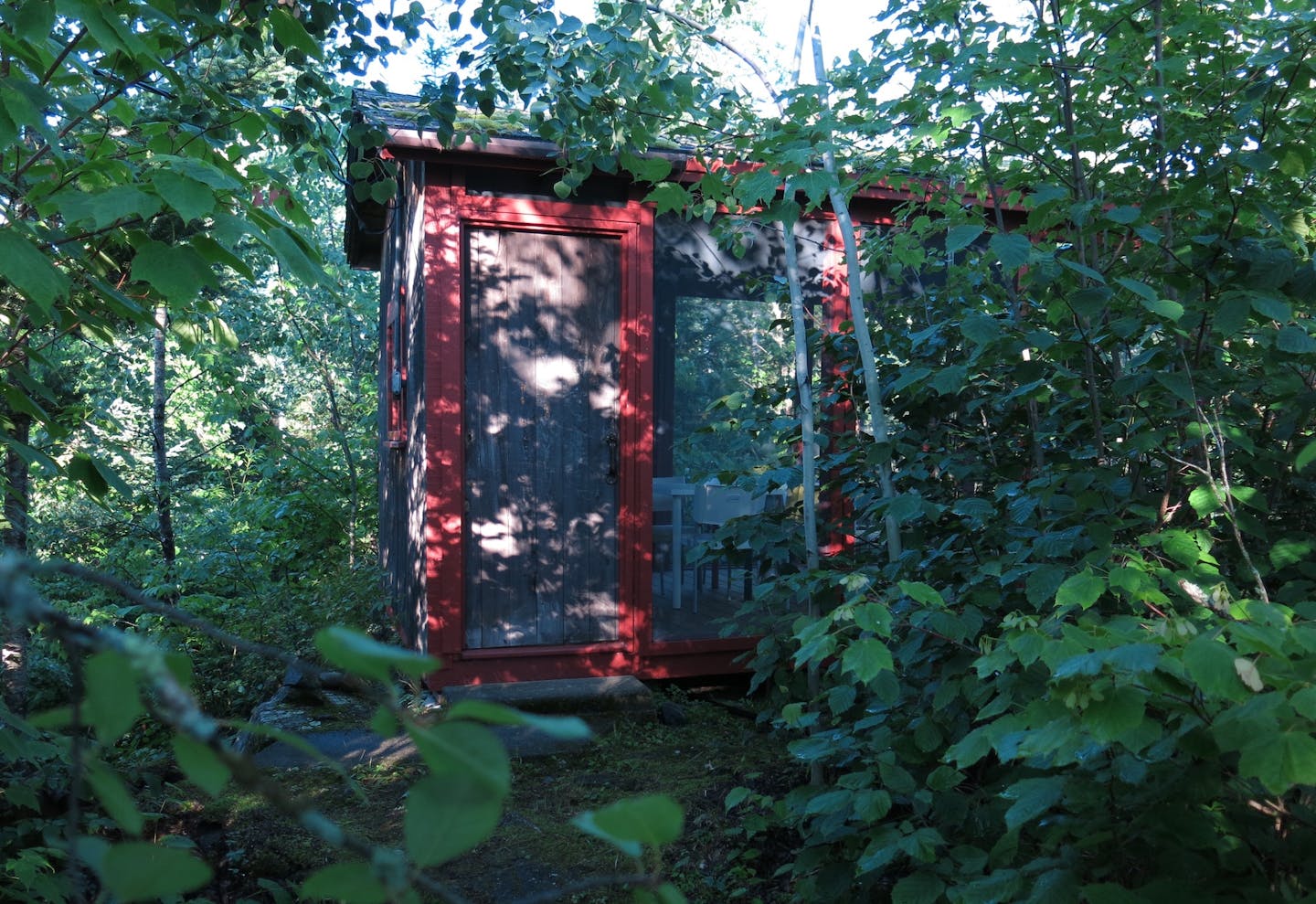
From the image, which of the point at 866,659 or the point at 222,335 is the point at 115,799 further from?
the point at 222,335

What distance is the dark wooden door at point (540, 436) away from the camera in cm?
548

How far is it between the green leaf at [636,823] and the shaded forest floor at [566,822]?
7.71 feet

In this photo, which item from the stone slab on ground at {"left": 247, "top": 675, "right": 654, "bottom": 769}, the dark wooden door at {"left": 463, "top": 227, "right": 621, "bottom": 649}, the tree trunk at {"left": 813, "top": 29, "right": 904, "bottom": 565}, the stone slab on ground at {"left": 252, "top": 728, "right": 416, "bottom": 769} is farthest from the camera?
the dark wooden door at {"left": 463, "top": 227, "right": 621, "bottom": 649}

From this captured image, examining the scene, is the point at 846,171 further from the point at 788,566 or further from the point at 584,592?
the point at 584,592

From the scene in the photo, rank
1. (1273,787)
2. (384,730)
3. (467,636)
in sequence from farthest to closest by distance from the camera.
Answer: (467,636) → (1273,787) → (384,730)

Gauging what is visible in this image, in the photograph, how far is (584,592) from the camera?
5.65 m

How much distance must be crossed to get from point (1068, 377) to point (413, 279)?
4265 mm

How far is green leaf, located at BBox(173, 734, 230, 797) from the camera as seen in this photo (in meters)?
0.46

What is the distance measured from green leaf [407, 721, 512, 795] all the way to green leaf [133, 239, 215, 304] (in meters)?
1.06

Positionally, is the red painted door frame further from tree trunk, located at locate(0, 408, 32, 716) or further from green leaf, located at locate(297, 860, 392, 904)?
green leaf, located at locate(297, 860, 392, 904)

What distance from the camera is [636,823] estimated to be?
1.68 ft

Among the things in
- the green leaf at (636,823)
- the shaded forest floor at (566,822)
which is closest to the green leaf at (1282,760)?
the green leaf at (636,823)

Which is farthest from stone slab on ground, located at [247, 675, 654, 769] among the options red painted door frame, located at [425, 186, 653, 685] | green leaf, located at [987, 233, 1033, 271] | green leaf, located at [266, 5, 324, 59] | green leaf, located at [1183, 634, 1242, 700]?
green leaf, located at [1183, 634, 1242, 700]

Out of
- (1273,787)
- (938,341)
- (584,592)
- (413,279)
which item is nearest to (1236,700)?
(1273,787)
